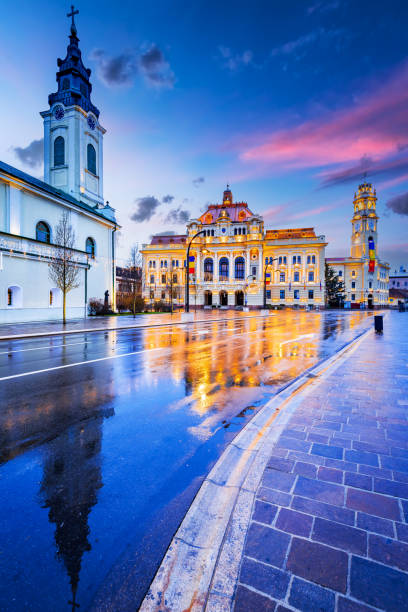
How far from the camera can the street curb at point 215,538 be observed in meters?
1.80

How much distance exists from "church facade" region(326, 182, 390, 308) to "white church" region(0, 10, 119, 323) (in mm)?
75404

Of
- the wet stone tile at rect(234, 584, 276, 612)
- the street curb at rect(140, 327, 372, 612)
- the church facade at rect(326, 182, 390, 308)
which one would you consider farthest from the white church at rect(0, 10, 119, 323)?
the church facade at rect(326, 182, 390, 308)

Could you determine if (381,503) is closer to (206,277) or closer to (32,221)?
(32,221)

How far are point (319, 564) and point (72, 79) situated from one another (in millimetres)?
53061

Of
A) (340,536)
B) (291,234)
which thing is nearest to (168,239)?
(291,234)

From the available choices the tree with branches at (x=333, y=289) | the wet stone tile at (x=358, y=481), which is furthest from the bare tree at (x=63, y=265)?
the tree with branches at (x=333, y=289)

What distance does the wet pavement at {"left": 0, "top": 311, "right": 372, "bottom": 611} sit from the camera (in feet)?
6.50

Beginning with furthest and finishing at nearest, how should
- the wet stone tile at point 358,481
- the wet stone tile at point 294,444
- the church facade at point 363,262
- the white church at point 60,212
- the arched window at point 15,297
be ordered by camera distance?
the church facade at point 363,262 < the white church at point 60,212 < the arched window at point 15,297 < the wet stone tile at point 294,444 < the wet stone tile at point 358,481

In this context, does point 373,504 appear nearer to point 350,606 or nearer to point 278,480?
point 278,480

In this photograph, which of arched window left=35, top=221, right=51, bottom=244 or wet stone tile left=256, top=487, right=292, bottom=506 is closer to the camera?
wet stone tile left=256, top=487, right=292, bottom=506

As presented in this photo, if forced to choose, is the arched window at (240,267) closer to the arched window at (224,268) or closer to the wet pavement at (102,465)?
the arched window at (224,268)

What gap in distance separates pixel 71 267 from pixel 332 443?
2706 centimetres

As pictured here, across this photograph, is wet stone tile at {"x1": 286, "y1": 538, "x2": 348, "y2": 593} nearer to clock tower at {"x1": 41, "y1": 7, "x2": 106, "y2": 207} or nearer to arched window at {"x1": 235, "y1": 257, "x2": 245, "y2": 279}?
clock tower at {"x1": 41, "y1": 7, "x2": 106, "y2": 207}

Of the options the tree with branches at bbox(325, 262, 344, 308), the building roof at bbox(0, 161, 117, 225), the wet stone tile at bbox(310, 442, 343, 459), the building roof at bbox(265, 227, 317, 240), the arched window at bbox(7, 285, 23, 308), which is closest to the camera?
the wet stone tile at bbox(310, 442, 343, 459)
